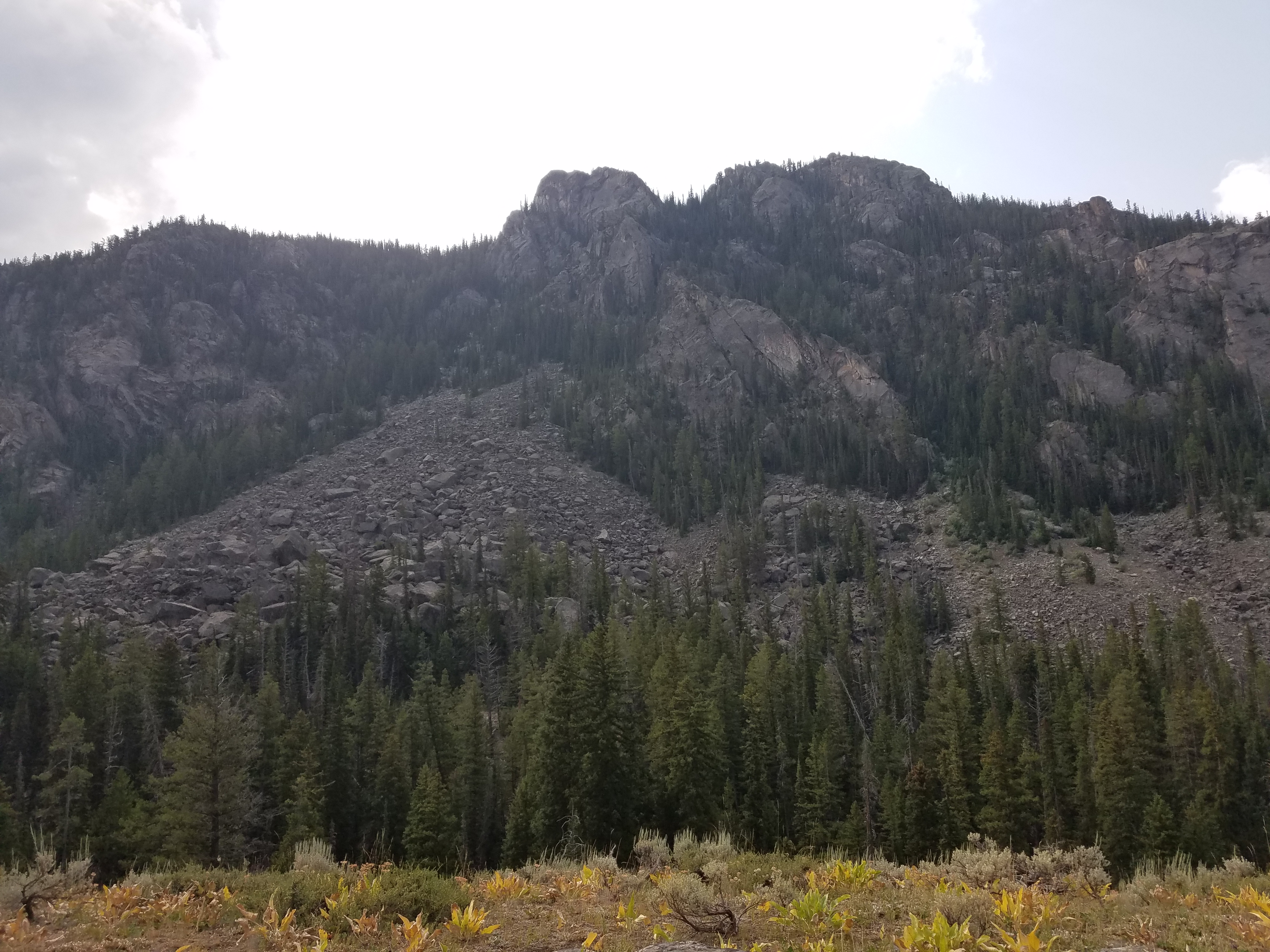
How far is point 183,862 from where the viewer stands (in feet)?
107

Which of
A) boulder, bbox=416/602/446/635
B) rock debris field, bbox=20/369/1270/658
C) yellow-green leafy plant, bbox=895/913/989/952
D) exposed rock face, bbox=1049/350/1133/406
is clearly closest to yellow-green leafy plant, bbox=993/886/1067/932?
yellow-green leafy plant, bbox=895/913/989/952

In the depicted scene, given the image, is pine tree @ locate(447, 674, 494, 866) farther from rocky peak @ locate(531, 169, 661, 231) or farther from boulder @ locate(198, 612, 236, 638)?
rocky peak @ locate(531, 169, 661, 231)

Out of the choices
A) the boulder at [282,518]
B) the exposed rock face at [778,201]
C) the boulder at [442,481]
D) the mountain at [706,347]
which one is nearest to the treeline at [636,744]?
the boulder at [282,518]

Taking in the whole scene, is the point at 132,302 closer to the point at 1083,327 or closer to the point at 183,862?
the point at 183,862

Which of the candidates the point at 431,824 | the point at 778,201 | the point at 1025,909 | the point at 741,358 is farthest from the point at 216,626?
the point at 778,201

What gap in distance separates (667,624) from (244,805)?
40.2 meters

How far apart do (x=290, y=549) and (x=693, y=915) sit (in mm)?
95402

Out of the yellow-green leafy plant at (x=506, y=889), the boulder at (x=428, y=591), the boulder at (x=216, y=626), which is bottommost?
the yellow-green leafy plant at (x=506, y=889)

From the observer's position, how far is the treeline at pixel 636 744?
1398 inches

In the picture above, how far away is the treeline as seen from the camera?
35.5m

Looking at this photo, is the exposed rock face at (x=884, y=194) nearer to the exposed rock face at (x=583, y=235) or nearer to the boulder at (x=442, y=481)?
the exposed rock face at (x=583, y=235)

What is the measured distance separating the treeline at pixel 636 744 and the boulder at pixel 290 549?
1906 cm

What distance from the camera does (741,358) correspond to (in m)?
150

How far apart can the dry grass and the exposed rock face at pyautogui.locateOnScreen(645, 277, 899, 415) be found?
134 m
